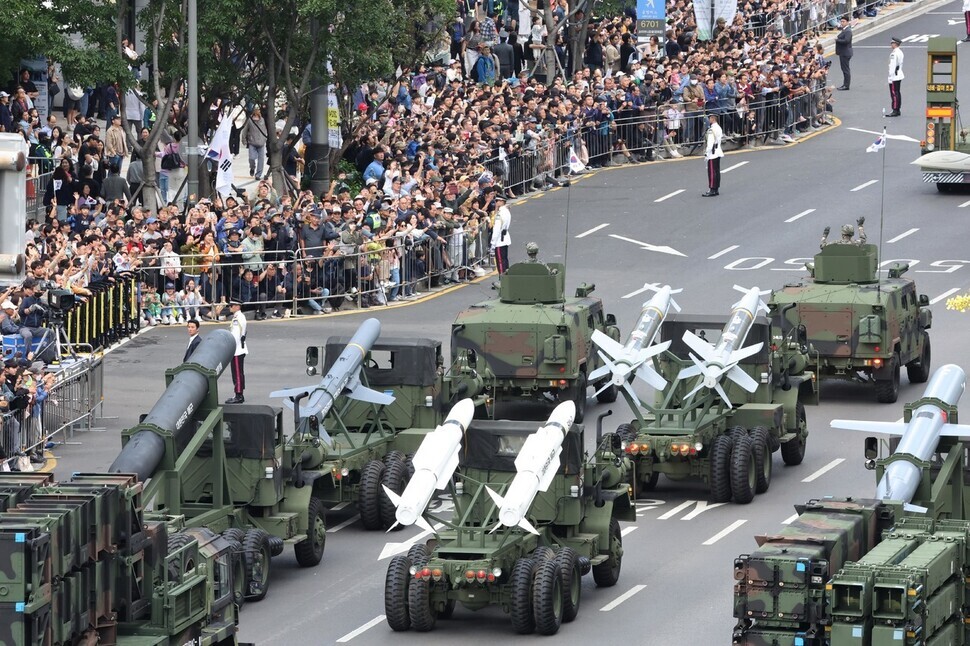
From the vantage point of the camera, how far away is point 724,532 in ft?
100

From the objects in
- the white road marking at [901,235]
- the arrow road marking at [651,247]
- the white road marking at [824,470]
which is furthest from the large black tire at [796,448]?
the white road marking at [901,235]

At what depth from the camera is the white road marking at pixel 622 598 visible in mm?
27031

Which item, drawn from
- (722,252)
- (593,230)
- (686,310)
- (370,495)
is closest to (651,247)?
(722,252)

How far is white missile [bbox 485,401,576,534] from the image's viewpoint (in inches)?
1000

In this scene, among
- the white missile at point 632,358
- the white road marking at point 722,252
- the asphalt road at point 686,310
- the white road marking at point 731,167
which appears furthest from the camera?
the white road marking at point 731,167

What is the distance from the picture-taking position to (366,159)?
51938 millimetres

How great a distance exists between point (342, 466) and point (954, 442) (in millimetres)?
8711

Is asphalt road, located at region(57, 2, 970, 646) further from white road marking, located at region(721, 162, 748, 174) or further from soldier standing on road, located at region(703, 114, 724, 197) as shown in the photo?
soldier standing on road, located at region(703, 114, 724, 197)

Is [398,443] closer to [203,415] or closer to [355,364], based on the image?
[355,364]

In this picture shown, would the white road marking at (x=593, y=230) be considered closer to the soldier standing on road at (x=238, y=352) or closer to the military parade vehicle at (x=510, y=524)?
the soldier standing on road at (x=238, y=352)

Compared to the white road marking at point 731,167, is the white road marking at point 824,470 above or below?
below

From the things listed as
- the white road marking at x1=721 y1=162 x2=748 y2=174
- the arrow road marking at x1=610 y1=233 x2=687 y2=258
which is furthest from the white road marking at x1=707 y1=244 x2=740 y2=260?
the white road marking at x1=721 y1=162 x2=748 y2=174

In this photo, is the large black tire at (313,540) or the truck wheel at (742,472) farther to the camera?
the truck wheel at (742,472)

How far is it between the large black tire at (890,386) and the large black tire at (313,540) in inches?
508
